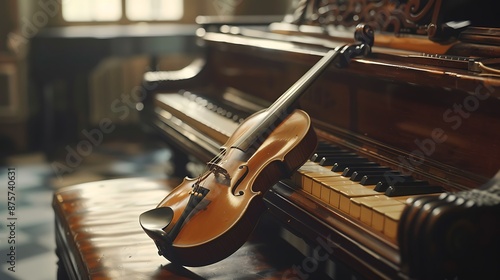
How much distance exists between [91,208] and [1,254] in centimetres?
128

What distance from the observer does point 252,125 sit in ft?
6.34

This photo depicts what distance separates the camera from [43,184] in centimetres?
492

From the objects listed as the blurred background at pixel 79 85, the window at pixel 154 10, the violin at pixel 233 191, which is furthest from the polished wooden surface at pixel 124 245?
the window at pixel 154 10

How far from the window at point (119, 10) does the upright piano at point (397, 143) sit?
14.5ft

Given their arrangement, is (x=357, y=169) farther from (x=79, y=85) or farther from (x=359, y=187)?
(x=79, y=85)

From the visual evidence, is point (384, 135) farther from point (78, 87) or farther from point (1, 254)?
point (78, 87)

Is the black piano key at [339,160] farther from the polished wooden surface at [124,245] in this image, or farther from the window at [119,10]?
the window at [119,10]

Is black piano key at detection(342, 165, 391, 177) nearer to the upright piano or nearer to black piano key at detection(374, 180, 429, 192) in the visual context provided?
the upright piano

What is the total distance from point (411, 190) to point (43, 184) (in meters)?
3.90

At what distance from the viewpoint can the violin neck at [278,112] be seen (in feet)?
5.94

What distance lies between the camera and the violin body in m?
1.63

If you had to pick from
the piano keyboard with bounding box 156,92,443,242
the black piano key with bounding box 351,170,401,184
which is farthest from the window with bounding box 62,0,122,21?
the black piano key with bounding box 351,170,401,184

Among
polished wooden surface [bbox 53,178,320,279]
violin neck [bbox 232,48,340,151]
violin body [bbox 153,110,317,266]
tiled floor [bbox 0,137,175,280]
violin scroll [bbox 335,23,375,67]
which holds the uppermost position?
violin scroll [bbox 335,23,375,67]

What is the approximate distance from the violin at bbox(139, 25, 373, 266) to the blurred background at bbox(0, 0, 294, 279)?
2325mm
